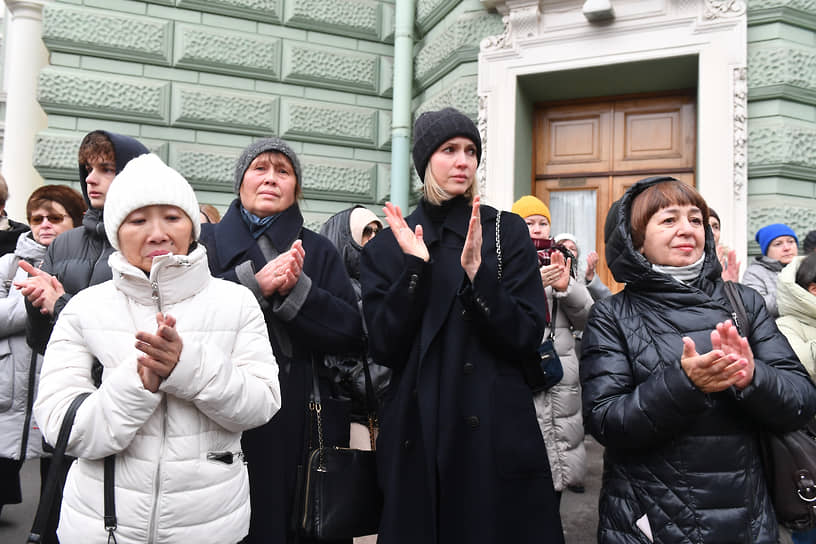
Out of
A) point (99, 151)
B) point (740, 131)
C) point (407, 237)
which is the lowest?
point (407, 237)

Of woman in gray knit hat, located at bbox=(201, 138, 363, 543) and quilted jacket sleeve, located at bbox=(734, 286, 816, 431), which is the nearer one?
quilted jacket sleeve, located at bbox=(734, 286, 816, 431)

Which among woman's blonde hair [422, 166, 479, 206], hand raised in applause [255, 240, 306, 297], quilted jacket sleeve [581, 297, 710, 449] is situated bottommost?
quilted jacket sleeve [581, 297, 710, 449]

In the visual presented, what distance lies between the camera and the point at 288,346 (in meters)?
2.10

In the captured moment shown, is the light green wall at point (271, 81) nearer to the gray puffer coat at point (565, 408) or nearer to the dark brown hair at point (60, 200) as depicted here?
the gray puffer coat at point (565, 408)

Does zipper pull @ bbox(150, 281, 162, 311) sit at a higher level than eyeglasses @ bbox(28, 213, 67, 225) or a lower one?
lower

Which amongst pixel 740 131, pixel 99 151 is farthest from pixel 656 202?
pixel 740 131

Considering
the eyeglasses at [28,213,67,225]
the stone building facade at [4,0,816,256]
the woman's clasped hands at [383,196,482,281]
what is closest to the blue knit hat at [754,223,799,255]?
the stone building facade at [4,0,816,256]

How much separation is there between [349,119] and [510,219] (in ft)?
15.1

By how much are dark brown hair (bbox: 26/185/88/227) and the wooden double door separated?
14.1ft

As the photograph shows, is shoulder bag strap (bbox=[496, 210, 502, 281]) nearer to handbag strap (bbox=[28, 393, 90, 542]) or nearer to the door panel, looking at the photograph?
handbag strap (bbox=[28, 393, 90, 542])

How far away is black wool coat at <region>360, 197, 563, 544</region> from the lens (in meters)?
1.82

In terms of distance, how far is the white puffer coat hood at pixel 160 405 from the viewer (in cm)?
152

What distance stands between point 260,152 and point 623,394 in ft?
4.77

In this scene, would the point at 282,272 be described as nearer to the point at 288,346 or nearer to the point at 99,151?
the point at 288,346
